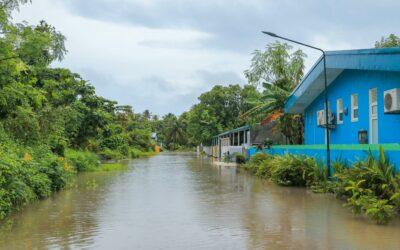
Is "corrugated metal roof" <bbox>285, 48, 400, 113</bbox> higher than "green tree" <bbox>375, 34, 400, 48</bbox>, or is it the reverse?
"green tree" <bbox>375, 34, 400, 48</bbox>

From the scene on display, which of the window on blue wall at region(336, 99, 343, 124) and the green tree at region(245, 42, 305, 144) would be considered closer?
the window on blue wall at region(336, 99, 343, 124)

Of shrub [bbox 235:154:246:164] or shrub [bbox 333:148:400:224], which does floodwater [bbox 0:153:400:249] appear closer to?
shrub [bbox 333:148:400:224]

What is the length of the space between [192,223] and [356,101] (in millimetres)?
11502

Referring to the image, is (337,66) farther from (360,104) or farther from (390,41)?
(390,41)

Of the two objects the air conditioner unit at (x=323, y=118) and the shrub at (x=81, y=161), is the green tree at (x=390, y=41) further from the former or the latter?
the shrub at (x=81, y=161)

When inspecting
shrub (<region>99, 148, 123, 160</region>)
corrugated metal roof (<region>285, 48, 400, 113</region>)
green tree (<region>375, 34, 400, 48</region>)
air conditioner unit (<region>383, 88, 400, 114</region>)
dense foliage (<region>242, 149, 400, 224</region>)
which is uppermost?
green tree (<region>375, 34, 400, 48</region>)

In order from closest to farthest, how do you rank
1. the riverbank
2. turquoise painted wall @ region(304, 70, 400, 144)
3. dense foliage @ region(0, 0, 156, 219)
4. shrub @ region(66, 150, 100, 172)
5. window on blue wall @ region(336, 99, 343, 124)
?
the riverbank → dense foliage @ region(0, 0, 156, 219) → turquoise painted wall @ region(304, 70, 400, 144) → window on blue wall @ region(336, 99, 343, 124) → shrub @ region(66, 150, 100, 172)

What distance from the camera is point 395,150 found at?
1124 cm

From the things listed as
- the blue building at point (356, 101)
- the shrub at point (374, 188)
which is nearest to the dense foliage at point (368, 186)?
the shrub at point (374, 188)

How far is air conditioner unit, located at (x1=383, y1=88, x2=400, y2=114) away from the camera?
13672 mm

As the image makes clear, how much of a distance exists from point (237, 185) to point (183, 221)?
8789 mm

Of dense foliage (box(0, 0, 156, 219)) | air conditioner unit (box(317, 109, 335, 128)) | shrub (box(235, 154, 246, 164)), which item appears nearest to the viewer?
dense foliage (box(0, 0, 156, 219))

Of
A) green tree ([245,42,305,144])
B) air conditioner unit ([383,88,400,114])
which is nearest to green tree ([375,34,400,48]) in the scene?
green tree ([245,42,305,144])

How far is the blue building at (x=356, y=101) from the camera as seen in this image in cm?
1362
